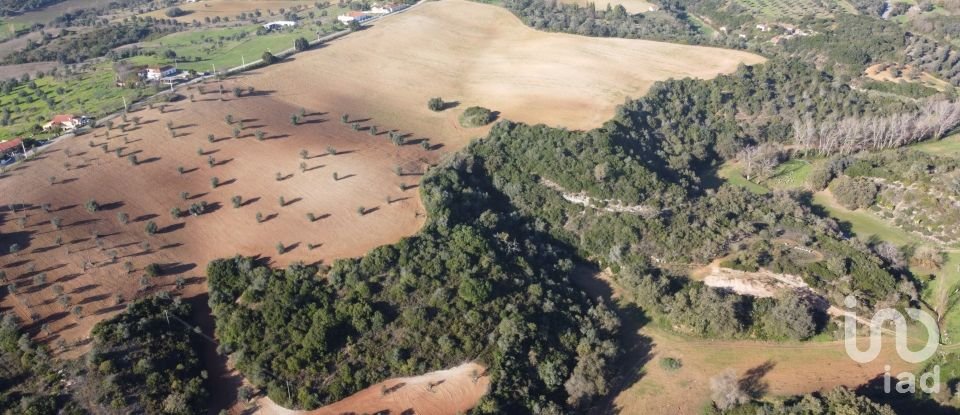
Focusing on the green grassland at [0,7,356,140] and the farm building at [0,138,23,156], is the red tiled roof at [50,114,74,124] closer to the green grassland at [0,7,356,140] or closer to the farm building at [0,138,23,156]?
the green grassland at [0,7,356,140]

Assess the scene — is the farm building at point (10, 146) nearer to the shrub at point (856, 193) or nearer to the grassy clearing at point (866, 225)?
the grassy clearing at point (866, 225)

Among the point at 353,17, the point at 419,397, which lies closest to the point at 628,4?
the point at 353,17

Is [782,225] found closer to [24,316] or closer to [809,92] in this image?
[809,92]

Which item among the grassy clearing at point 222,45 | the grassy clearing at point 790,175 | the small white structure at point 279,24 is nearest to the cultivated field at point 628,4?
the grassy clearing at point 222,45

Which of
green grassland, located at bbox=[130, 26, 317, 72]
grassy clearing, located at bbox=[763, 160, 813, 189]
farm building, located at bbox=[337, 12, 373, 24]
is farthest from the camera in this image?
farm building, located at bbox=[337, 12, 373, 24]

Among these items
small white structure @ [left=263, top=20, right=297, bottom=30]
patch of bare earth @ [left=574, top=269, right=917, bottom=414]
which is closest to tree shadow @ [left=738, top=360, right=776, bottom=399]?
patch of bare earth @ [left=574, top=269, right=917, bottom=414]

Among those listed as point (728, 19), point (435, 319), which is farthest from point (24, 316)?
point (728, 19)

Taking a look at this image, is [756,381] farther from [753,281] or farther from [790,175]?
[790,175]
